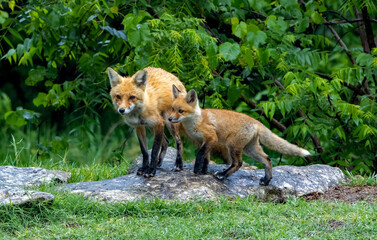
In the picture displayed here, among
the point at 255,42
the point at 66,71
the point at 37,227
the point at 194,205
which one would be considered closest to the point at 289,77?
the point at 255,42

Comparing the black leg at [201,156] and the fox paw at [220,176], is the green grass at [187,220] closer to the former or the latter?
the fox paw at [220,176]

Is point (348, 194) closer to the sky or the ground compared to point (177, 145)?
closer to the ground

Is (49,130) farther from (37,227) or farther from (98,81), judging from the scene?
(37,227)

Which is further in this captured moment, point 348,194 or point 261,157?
point 261,157

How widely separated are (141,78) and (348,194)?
2.80m

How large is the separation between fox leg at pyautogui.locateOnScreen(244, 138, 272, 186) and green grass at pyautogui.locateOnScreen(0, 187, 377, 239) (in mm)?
537

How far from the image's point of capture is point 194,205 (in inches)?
224

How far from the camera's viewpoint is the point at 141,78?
251 inches

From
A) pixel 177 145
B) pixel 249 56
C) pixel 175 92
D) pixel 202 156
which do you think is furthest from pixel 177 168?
pixel 249 56

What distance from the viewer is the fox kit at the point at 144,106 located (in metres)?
6.27

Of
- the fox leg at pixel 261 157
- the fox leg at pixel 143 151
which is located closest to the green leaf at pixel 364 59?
the fox leg at pixel 261 157

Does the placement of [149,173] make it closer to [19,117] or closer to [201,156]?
[201,156]

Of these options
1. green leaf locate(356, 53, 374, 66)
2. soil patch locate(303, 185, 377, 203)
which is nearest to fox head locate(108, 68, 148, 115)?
soil patch locate(303, 185, 377, 203)

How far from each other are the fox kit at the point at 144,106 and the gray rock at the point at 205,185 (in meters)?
0.24
